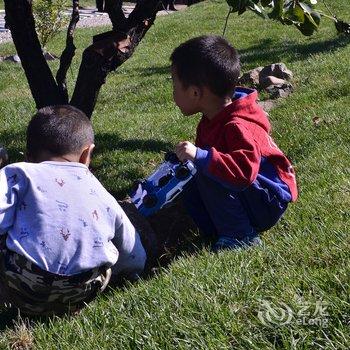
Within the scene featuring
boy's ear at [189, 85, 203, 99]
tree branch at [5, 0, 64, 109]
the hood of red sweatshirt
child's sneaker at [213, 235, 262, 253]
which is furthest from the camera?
tree branch at [5, 0, 64, 109]

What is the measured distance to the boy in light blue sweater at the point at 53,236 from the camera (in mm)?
3088

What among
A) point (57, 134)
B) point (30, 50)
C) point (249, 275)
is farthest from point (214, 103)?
point (30, 50)

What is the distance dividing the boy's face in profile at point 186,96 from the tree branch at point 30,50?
1606 mm

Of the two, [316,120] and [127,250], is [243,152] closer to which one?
[127,250]

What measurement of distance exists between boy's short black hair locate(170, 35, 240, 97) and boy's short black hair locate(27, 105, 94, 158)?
71 centimetres

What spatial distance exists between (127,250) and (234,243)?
1.95ft

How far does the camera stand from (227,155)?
138 inches

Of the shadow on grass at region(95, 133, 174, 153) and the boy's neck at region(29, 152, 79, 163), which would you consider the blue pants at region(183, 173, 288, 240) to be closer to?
the boy's neck at region(29, 152, 79, 163)

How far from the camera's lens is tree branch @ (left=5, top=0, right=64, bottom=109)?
16.4 feet

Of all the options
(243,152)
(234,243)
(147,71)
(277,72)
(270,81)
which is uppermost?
(243,152)

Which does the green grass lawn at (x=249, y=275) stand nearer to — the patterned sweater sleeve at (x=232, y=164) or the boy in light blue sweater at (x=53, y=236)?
the boy in light blue sweater at (x=53, y=236)

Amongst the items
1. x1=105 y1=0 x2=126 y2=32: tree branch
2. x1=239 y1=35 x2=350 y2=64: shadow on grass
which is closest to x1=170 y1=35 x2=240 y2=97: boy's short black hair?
x1=105 y1=0 x2=126 y2=32: tree branch

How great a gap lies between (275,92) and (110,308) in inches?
228

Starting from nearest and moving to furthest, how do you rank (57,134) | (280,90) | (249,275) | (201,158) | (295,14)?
(249,275), (57,134), (201,158), (295,14), (280,90)
